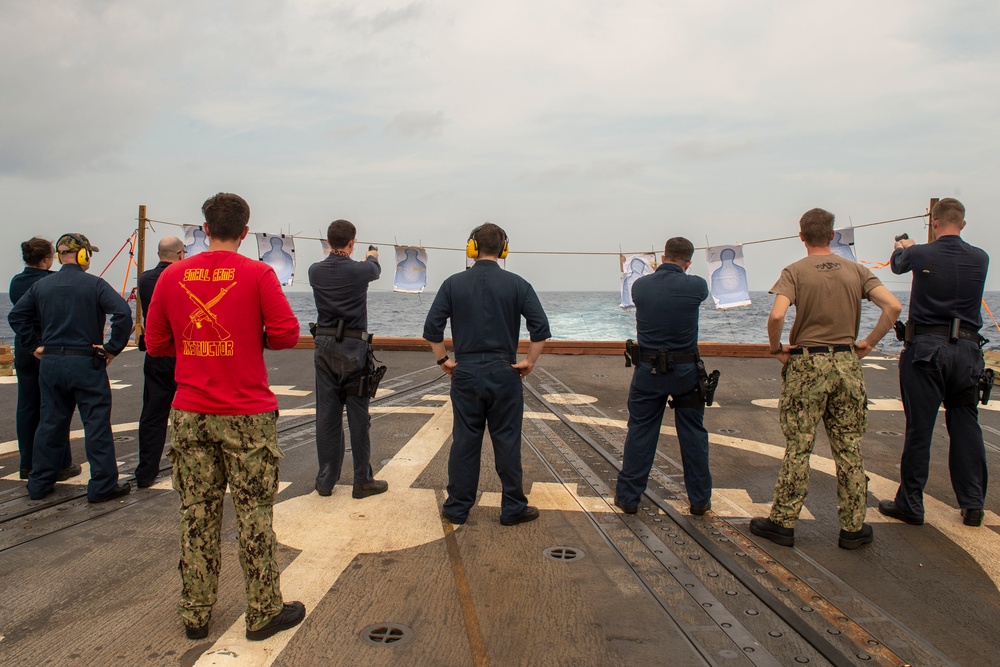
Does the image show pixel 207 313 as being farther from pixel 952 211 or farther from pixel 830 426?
pixel 952 211

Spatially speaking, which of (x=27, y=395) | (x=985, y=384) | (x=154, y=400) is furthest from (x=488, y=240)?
(x=27, y=395)

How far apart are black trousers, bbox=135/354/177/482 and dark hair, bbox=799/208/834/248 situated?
4.59m

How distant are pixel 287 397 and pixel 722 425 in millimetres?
5870

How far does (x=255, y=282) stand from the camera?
2953mm

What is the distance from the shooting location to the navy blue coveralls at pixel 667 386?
14.9 ft

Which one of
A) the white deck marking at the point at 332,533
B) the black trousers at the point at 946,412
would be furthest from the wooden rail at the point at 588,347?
the black trousers at the point at 946,412

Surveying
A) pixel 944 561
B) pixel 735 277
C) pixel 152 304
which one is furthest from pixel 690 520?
pixel 735 277

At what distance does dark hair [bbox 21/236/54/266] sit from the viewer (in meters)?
5.37

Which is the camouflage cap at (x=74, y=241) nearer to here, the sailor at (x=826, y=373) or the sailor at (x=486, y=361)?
the sailor at (x=486, y=361)

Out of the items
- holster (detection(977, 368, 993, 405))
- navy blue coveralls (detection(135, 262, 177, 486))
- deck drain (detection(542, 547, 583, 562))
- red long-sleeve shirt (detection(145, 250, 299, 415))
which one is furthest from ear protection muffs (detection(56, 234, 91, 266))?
holster (detection(977, 368, 993, 405))

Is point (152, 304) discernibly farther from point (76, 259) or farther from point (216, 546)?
point (76, 259)

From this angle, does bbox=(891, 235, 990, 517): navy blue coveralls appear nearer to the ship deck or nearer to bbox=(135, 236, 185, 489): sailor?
the ship deck

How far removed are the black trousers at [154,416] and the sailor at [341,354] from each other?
120 centimetres

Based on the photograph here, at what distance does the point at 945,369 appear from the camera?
4426mm
